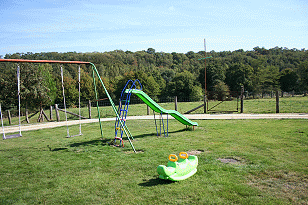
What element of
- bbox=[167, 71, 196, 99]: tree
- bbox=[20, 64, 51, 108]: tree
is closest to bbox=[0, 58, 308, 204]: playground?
bbox=[20, 64, 51, 108]: tree

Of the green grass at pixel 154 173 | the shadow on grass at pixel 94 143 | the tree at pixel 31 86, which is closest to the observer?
the green grass at pixel 154 173

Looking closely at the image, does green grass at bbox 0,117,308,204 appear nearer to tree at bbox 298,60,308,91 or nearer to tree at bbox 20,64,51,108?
tree at bbox 20,64,51,108

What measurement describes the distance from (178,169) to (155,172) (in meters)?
0.89

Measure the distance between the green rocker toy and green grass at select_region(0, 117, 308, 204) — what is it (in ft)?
0.49

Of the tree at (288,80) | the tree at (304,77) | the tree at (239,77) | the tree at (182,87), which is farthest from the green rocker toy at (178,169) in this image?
the tree at (288,80)

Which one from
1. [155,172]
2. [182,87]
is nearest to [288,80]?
[182,87]

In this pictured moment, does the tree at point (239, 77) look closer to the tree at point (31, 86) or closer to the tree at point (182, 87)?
the tree at point (182, 87)

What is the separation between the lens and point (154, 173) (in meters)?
5.83

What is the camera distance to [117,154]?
26.0ft

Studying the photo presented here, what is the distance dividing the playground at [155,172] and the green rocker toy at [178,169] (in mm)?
155

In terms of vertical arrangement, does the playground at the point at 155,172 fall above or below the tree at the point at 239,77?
below

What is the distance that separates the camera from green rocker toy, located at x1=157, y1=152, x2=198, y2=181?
5092 millimetres

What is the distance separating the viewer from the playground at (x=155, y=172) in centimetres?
454

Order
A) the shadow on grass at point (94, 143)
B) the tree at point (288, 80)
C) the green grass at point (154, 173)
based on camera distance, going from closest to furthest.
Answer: the green grass at point (154, 173), the shadow on grass at point (94, 143), the tree at point (288, 80)
